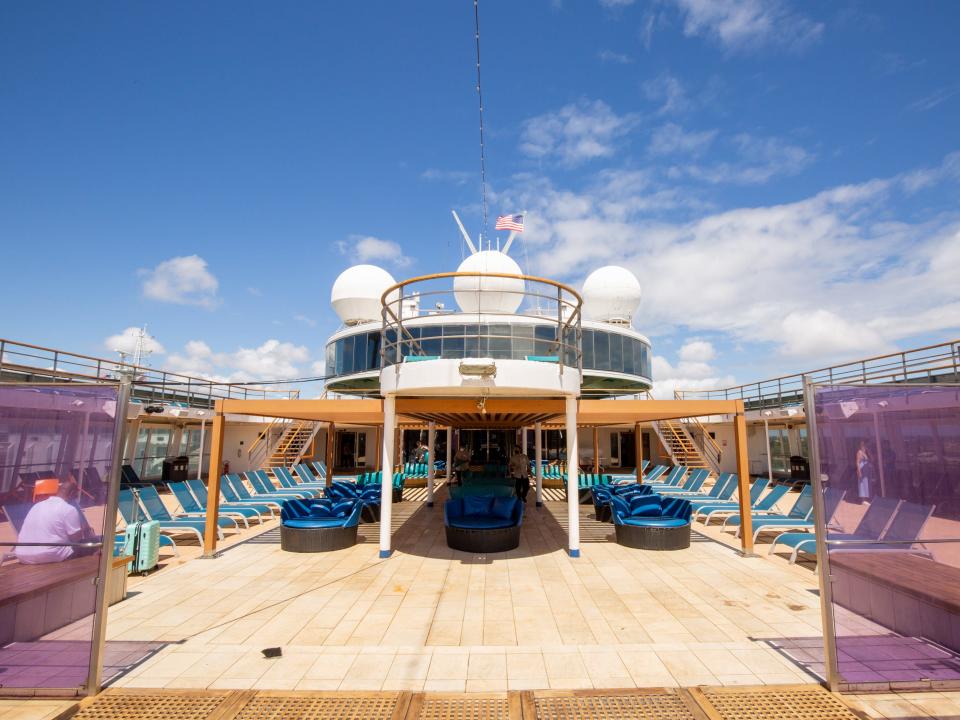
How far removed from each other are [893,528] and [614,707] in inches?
121

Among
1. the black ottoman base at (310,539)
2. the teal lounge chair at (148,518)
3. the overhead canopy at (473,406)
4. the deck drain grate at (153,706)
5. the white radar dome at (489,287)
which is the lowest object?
the deck drain grate at (153,706)

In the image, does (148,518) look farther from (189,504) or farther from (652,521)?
(652,521)

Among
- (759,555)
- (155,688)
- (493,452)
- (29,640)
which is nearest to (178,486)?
(29,640)

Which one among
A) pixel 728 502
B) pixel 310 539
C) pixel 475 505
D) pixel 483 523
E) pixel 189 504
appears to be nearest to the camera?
pixel 310 539

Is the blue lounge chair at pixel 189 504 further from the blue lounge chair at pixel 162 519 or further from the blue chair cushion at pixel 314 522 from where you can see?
the blue chair cushion at pixel 314 522

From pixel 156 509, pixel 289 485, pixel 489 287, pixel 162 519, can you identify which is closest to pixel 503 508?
pixel 162 519

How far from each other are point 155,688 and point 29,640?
136 centimetres

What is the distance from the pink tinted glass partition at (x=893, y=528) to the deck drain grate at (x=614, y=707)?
5.29 feet

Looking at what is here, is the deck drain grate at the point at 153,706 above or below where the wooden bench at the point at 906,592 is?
below

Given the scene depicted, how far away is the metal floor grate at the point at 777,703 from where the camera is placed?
3955mm

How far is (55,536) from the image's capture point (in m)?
4.53

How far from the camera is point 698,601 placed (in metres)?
6.86

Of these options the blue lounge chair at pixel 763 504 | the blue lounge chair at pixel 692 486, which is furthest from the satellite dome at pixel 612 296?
the blue lounge chair at pixel 763 504

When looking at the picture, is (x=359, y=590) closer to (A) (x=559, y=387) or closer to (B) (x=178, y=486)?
(A) (x=559, y=387)
